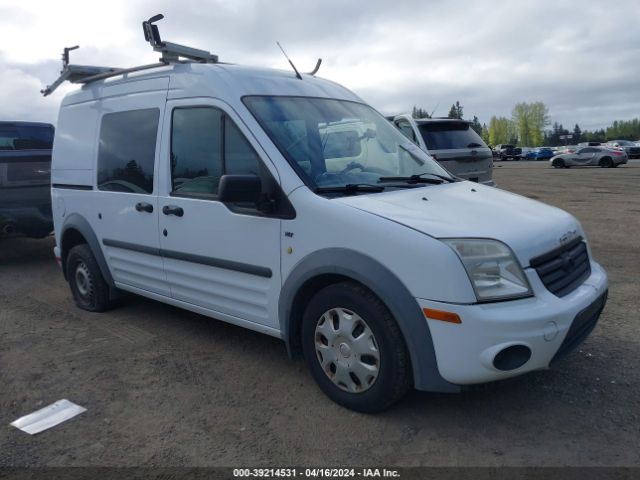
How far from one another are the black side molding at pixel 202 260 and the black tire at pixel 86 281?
53 centimetres

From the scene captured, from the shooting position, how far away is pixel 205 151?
4.09 m

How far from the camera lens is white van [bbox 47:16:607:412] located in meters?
2.96

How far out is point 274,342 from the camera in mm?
4621

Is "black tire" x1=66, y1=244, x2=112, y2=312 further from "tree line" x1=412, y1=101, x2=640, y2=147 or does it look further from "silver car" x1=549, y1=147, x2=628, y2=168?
"tree line" x1=412, y1=101, x2=640, y2=147

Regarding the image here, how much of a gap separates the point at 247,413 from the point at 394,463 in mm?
987

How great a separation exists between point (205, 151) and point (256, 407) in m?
1.79

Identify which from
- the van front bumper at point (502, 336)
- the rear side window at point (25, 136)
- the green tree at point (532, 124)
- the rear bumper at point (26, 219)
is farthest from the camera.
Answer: the green tree at point (532, 124)

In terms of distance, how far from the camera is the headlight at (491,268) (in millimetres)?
2930

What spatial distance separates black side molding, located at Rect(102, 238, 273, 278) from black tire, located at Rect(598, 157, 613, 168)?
32656 millimetres

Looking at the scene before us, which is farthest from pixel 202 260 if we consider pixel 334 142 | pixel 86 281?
pixel 86 281

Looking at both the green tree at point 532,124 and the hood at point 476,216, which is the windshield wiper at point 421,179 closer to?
the hood at point 476,216

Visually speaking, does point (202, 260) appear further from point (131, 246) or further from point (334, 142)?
point (334, 142)

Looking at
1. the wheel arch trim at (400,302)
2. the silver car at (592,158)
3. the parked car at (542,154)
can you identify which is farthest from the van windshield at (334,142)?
the parked car at (542,154)

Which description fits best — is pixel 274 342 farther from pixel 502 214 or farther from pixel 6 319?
pixel 6 319
